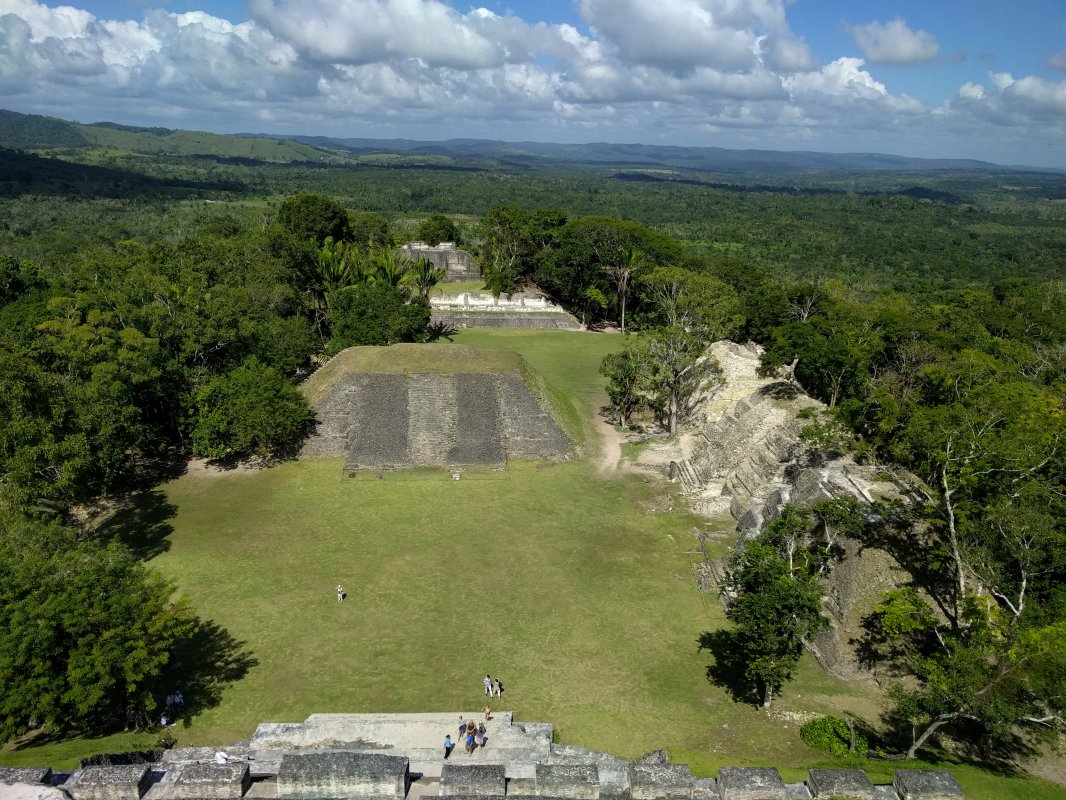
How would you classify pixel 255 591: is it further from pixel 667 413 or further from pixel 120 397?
pixel 667 413

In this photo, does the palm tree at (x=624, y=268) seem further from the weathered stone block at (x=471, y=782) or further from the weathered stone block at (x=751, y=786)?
the weathered stone block at (x=471, y=782)

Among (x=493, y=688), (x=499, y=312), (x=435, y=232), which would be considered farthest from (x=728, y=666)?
(x=435, y=232)

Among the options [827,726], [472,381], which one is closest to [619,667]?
[827,726]

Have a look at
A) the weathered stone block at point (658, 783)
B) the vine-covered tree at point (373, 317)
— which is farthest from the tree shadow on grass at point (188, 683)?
the vine-covered tree at point (373, 317)

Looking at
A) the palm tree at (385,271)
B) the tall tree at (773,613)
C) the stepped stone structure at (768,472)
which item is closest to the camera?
the tall tree at (773,613)

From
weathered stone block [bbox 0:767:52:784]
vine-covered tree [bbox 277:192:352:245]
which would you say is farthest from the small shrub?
vine-covered tree [bbox 277:192:352:245]

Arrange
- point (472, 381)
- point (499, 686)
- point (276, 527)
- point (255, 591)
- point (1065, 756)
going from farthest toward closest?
point (472, 381) → point (276, 527) → point (255, 591) → point (499, 686) → point (1065, 756)
